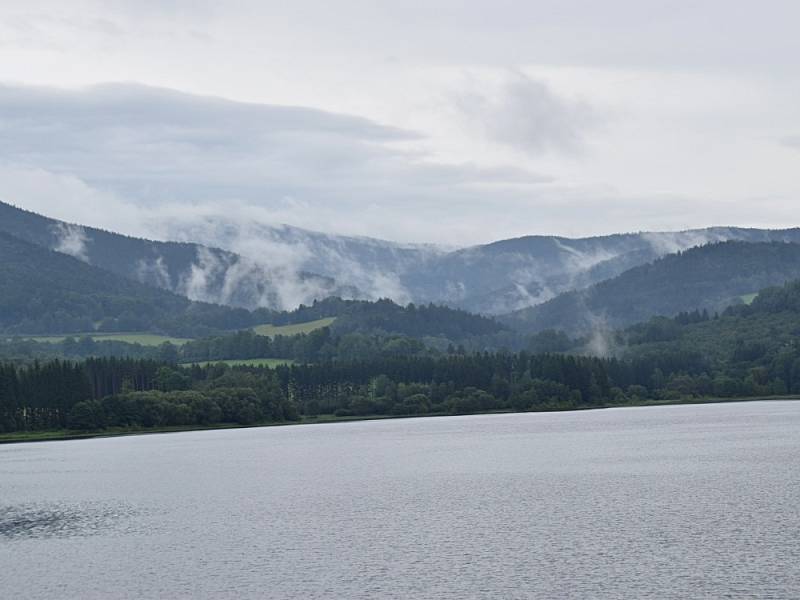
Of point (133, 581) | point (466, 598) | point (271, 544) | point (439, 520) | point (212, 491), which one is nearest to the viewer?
point (466, 598)

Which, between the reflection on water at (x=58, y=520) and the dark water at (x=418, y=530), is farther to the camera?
the reflection on water at (x=58, y=520)

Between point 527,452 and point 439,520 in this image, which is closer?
point 439,520

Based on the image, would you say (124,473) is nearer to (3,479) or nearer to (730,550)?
(3,479)

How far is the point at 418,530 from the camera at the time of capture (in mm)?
111688

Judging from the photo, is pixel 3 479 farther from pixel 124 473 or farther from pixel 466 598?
pixel 466 598

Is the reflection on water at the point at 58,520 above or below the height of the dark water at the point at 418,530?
above

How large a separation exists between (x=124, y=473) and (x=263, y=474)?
72.6ft

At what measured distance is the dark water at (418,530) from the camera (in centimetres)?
8738

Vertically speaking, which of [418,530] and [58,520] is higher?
[58,520]

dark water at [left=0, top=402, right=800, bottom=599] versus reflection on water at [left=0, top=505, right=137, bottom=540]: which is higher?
reflection on water at [left=0, top=505, right=137, bottom=540]

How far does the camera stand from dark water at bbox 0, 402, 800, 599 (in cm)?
8738

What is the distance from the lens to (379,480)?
158750 millimetres

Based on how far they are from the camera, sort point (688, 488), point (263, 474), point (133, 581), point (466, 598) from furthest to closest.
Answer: point (263, 474)
point (688, 488)
point (133, 581)
point (466, 598)

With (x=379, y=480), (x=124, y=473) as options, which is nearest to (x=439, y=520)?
(x=379, y=480)
